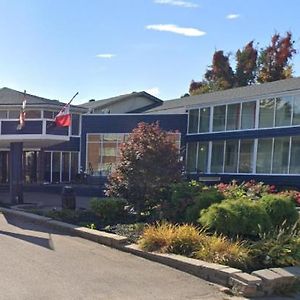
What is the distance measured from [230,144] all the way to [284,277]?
24141mm

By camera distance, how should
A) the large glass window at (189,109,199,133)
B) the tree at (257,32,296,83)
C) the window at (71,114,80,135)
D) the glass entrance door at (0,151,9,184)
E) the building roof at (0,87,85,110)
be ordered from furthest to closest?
the tree at (257,32,296,83) → the window at (71,114,80,135) → the glass entrance door at (0,151,9,184) → the large glass window at (189,109,199,133) → the building roof at (0,87,85,110)

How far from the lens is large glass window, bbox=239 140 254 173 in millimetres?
29984

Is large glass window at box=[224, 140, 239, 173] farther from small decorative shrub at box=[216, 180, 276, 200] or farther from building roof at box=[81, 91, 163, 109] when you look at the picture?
building roof at box=[81, 91, 163, 109]

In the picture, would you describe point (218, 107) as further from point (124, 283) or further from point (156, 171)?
point (124, 283)

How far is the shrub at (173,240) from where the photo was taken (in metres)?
9.07

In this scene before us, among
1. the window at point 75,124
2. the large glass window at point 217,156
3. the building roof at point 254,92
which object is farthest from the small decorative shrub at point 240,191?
the window at point 75,124

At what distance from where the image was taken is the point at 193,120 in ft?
113

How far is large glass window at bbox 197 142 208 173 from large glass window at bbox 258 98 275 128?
4761mm

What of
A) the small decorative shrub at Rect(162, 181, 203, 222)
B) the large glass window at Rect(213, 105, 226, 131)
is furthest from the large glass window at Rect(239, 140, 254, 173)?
the small decorative shrub at Rect(162, 181, 203, 222)

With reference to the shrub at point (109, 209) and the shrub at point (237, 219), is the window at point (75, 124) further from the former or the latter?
the shrub at point (237, 219)

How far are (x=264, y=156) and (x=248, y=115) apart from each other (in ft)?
9.55

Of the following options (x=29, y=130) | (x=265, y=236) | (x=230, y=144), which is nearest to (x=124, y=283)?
(x=265, y=236)

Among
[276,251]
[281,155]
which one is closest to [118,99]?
[281,155]

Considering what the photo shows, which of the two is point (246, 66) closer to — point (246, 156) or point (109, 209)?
point (246, 156)
